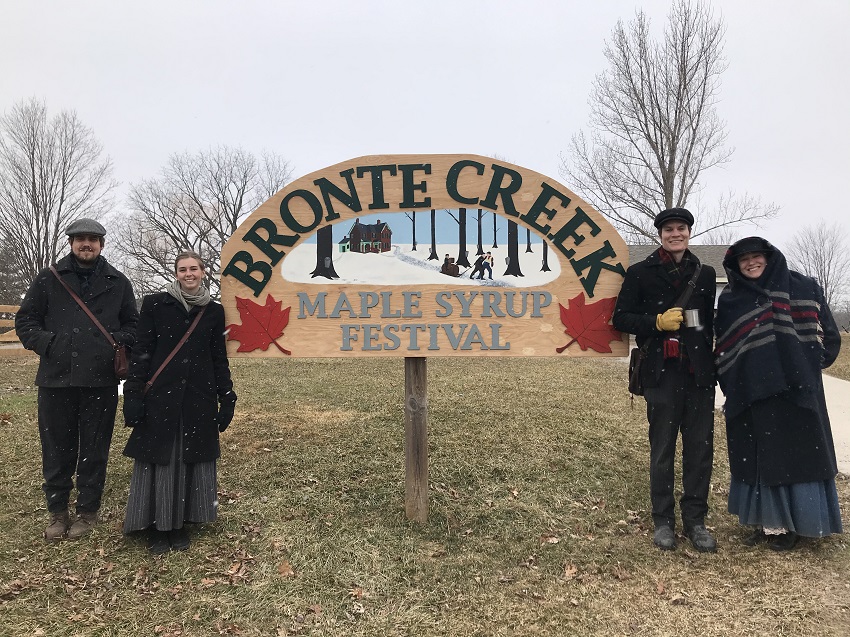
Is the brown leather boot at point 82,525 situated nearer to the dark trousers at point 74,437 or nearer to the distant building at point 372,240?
the dark trousers at point 74,437

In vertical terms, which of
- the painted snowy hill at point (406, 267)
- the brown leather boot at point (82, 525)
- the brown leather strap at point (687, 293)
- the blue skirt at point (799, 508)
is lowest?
the brown leather boot at point (82, 525)

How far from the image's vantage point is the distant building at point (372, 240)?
12.7ft

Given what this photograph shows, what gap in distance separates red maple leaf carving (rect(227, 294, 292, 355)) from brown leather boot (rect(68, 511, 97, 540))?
152 centimetres

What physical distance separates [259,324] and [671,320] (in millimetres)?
2666

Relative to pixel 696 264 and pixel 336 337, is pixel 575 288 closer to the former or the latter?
pixel 696 264

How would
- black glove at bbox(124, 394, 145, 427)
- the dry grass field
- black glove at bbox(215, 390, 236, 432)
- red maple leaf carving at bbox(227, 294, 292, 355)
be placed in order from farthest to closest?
1. red maple leaf carving at bbox(227, 294, 292, 355)
2. black glove at bbox(215, 390, 236, 432)
3. black glove at bbox(124, 394, 145, 427)
4. the dry grass field

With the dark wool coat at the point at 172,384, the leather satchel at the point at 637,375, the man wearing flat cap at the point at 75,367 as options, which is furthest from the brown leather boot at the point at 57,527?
the leather satchel at the point at 637,375

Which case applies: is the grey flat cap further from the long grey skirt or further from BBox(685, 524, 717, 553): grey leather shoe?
BBox(685, 524, 717, 553): grey leather shoe

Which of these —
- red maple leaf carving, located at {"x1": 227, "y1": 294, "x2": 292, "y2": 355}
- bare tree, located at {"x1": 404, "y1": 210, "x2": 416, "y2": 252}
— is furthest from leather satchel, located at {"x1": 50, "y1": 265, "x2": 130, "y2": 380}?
bare tree, located at {"x1": 404, "y1": 210, "x2": 416, "y2": 252}

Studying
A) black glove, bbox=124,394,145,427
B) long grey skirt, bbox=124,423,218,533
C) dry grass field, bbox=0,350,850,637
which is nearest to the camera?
dry grass field, bbox=0,350,850,637

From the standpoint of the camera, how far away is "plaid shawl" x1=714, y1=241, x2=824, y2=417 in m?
3.27

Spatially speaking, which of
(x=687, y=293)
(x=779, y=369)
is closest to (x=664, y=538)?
(x=779, y=369)

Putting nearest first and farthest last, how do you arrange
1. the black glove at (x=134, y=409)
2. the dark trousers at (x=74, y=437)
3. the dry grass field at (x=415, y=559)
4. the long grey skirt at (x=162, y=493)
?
the dry grass field at (x=415, y=559), the black glove at (x=134, y=409), the long grey skirt at (x=162, y=493), the dark trousers at (x=74, y=437)

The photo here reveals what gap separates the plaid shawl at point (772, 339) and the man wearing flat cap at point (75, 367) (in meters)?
3.85
